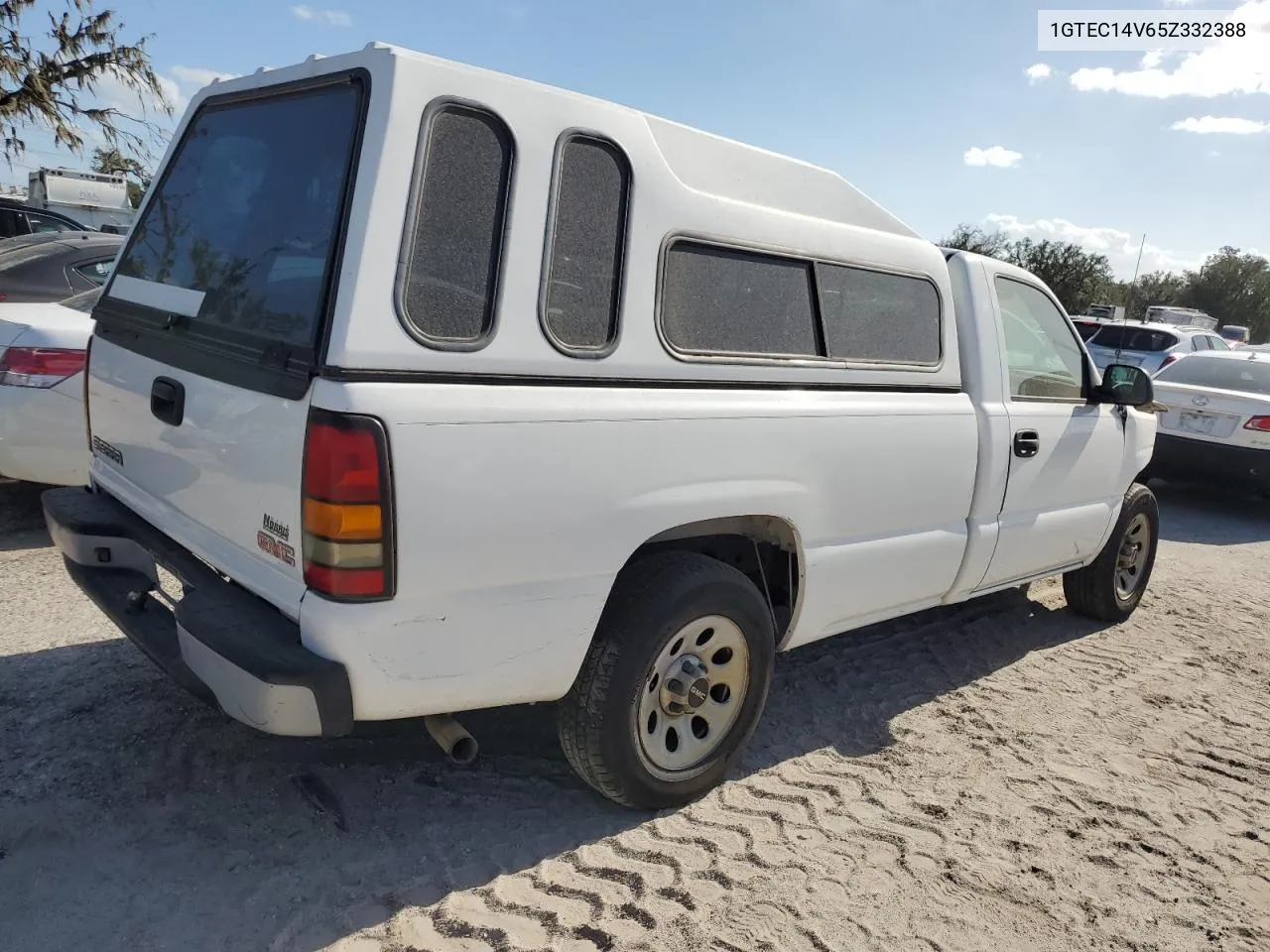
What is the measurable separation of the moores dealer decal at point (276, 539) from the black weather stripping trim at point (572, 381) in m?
0.44

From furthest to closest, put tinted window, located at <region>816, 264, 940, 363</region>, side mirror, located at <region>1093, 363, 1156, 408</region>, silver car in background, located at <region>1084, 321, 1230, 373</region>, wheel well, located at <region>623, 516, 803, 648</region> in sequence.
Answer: silver car in background, located at <region>1084, 321, 1230, 373</region>
side mirror, located at <region>1093, 363, 1156, 408</region>
tinted window, located at <region>816, 264, 940, 363</region>
wheel well, located at <region>623, 516, 803, 648</region>

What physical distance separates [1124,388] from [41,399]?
5510 mm

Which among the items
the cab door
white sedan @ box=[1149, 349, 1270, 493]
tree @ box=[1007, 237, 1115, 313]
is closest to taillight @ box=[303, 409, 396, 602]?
the cab door

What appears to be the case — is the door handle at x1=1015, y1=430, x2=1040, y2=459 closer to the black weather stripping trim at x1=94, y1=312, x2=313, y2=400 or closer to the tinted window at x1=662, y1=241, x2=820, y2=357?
the tinted window at x1=662, y1=241, x2=820, y2=357

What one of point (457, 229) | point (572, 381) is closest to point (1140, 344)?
point (572, 381)

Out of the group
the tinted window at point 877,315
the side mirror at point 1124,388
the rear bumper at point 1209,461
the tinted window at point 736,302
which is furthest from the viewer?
the rear bumper at point 1209,461

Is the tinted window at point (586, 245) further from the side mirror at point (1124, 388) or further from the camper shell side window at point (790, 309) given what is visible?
the side mirror at point (1124, 388)

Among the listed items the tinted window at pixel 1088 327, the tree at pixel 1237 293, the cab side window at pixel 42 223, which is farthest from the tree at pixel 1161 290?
the cab side window at pixel 42 223

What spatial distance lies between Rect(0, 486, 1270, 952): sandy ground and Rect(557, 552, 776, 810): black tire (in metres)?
0.18

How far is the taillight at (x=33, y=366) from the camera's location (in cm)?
496

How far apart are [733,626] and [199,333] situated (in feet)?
6.21

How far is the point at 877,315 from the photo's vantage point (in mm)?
3695

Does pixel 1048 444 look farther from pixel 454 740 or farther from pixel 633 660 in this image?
pixel 454 740

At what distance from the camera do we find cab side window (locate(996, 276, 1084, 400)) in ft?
14.2
